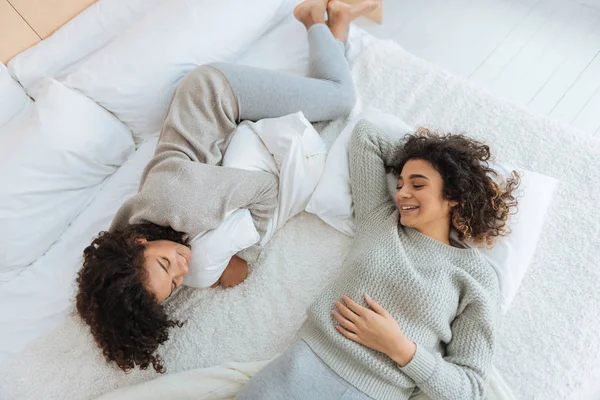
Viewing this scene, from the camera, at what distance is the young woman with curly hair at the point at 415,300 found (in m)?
1.01

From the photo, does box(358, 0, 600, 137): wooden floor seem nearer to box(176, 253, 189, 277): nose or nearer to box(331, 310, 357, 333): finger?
box(331, 310, 357, 333): finger

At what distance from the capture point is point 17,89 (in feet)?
4.48

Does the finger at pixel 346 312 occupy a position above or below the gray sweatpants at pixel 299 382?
above

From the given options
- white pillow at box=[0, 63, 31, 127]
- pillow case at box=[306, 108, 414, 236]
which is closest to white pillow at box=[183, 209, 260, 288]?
pillow case at box=[306, 108, 414, 236]

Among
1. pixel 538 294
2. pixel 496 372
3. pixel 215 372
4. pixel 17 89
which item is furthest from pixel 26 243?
pixel 538 294

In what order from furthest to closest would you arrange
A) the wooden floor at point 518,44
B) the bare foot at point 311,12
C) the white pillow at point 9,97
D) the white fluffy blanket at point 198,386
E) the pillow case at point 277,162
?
1. the wooden floor at point 518,44
2. the bare foot at point 311,12
3. the white pillow at point 9,97
4. the pillow case at point 277,162
5. the white fluffy blanket at point 198,386

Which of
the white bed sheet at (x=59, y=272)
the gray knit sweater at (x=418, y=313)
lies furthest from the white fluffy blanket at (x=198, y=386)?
the white bed sheet at (x=59, y=272)

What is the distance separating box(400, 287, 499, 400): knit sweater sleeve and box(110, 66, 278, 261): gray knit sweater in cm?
56

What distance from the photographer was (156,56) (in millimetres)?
1408

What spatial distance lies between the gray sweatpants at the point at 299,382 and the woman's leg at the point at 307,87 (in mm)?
744

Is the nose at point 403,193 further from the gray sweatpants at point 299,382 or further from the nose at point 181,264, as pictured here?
the nose at point 181,264

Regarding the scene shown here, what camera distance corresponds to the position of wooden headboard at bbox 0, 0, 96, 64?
4.44ft

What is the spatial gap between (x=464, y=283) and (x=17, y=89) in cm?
144

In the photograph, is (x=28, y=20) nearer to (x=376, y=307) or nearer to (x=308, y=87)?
(x=308, y=87)
